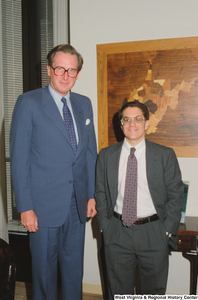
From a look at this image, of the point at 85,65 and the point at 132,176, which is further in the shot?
the point at 85,65

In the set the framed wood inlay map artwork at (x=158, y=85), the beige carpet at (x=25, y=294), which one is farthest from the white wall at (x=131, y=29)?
the beige carpet at (x=25, y=294)

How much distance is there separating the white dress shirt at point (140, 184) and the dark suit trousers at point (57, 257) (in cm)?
33

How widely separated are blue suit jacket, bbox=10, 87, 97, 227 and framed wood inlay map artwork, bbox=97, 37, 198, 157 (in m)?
0.69

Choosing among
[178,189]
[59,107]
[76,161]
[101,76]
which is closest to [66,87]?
[59,107]

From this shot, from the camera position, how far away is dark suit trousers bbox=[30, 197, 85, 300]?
1776mm

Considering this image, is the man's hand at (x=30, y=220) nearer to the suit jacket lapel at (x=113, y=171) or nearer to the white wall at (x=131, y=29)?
the suit jacket lapel at (x=113, y=171)

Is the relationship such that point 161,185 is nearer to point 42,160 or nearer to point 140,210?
point 140,210

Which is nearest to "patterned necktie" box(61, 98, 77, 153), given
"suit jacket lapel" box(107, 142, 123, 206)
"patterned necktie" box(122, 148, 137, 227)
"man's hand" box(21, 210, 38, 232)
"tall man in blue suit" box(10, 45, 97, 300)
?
"tall man in blue suit" box(10, 45, 97, 300)

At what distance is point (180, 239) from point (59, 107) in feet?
4.20

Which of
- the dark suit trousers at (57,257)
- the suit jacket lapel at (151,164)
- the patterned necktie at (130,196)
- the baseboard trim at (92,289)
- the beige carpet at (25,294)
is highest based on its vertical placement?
the suit jacket lapel at (151,164)

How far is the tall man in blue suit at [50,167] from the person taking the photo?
169 cm

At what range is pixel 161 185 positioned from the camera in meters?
1.77

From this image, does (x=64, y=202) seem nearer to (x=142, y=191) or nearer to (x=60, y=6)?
(x=142, y=191)

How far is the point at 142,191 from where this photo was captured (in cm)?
178
